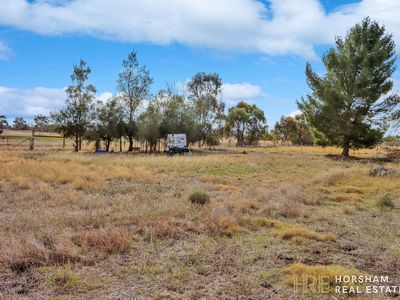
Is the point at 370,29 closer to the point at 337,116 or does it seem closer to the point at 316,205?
the point at 337,116

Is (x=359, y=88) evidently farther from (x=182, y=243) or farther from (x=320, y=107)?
(x=182, y=243)

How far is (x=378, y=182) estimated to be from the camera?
1585 centimetres

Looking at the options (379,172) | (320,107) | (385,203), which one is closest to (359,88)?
(320,107)

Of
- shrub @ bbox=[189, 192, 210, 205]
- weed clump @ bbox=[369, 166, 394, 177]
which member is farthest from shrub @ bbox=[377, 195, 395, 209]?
weed clump @ bbox=[369, 166, 394, 177]

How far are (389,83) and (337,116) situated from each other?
5825 millimetres

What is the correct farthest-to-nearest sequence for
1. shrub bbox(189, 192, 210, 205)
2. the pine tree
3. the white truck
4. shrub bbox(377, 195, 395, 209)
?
1. the white truck
2. the pine tree
3. shrub bbox(377, 195, 395, 209)
4. shrub bbox(189, 192, 210, 205)

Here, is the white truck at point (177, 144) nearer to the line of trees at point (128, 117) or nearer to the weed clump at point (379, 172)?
the line of trees at point (128, 117)

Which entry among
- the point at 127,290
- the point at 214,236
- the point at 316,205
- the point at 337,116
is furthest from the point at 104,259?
the point at 337,116

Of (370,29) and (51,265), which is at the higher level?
(370,29)

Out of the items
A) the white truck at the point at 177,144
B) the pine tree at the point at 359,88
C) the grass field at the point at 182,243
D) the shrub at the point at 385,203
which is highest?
the pine tree at the point at 359,88

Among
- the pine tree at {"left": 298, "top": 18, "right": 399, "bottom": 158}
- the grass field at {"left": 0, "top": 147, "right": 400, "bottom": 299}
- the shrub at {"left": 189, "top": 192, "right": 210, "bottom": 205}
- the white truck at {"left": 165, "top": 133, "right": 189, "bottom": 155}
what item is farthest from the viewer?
the white truck at {"left": 165, "top": 133, "right": 189, "bottom": 155}

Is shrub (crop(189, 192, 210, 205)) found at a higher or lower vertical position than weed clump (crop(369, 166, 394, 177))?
lower

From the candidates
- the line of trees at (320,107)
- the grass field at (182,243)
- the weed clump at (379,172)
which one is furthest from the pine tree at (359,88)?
the grass field at (182,243)
